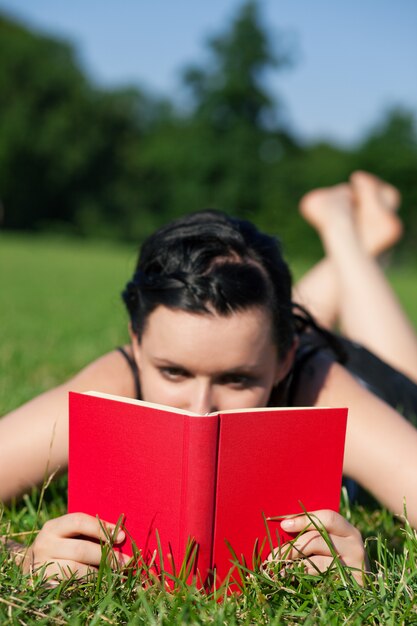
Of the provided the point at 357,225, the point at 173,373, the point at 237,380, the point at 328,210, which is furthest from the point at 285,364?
the point at 357,225

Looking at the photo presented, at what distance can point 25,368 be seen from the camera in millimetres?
4707

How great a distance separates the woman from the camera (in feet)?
7.32

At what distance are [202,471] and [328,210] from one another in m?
3.60

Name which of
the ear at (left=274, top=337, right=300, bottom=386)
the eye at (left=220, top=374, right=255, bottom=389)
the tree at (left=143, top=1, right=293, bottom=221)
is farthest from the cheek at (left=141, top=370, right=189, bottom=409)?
the tree at (left=143, top=1, right=293, bottom=221)

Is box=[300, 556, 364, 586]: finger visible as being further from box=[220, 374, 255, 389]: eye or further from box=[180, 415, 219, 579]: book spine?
box=[220, 374, 255, 389]: eye

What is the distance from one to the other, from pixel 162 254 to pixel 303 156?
4668 cm

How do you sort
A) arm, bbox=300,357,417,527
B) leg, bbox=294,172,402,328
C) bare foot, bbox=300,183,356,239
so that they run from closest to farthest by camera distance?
1. arm, bbox=300,357,417,527
2. leg, bbox=294,172,402,328
3. bare foot, bbox=300,183,356,239

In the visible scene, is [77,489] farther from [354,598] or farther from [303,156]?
[303,156]

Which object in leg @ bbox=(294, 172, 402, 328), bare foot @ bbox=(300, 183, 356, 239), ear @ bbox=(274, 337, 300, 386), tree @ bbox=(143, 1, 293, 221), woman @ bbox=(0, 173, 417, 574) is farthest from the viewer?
tree @ bbox=(143, 1, 293, 221)

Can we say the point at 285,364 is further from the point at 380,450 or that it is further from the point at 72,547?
the point at 72,547

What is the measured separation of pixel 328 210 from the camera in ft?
16.6

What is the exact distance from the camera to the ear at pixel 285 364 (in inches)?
105

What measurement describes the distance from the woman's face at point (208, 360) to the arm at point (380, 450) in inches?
15.4

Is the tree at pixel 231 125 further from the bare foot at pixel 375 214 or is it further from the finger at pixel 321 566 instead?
the finger at pixel 321 566
